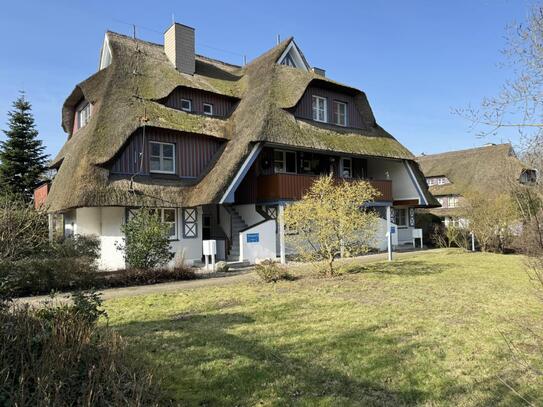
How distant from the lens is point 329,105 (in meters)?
23.6

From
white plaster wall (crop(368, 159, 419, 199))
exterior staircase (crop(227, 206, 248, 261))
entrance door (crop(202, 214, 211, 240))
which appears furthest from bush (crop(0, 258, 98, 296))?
white plaster wall (crop(368, 159, 419, 199))

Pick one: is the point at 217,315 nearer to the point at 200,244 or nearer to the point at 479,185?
the point at 200,244

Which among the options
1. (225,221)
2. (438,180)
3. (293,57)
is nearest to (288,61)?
(293,57)

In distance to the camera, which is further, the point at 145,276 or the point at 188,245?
the point at 188,245

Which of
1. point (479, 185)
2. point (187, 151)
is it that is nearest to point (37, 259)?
point (187, 151)

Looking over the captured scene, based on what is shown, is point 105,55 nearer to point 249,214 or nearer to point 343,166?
point 249,214

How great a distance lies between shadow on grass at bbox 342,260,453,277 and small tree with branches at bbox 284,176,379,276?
1.28 metres

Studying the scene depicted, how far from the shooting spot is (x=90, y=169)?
16.3 meters

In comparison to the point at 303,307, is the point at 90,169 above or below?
above

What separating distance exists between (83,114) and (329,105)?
46.1 feet

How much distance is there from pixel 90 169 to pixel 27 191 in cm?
1971

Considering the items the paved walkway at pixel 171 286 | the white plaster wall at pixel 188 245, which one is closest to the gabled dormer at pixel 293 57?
the white plaster wall at pixel 188 245

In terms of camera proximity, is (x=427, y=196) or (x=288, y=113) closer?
(x=288, y=113)

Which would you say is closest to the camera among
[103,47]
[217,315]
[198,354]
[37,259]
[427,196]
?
[198,354]
